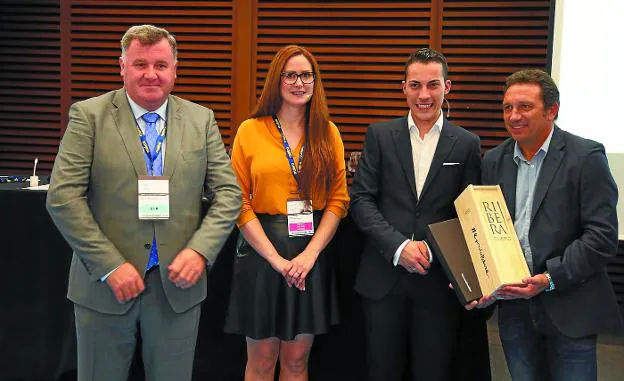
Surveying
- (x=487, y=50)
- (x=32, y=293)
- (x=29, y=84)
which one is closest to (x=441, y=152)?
(x=32, y=293)

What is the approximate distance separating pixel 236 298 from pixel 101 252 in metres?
0.68

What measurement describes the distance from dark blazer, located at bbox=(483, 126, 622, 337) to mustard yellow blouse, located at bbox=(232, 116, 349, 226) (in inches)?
30.2

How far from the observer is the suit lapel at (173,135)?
5.80 ft

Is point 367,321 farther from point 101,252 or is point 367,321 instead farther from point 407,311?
point 101,252

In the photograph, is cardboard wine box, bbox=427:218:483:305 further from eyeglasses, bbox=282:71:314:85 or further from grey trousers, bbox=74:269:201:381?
grey trousers, bbox=74:269:201:381

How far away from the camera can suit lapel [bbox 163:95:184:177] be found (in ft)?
5.80

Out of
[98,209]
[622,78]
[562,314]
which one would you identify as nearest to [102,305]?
[98,209]

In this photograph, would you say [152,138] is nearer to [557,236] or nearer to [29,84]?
[557,236]

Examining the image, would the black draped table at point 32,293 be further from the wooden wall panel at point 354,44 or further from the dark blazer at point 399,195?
the wooden wall panel at point 354,44

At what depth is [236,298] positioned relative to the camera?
2203mm

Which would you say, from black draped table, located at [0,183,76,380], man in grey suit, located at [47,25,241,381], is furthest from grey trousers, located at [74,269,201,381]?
black draped table, located at [0,183,76,380]

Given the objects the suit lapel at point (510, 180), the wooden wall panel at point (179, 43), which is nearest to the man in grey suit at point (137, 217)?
the suit lapel at point (510, 180)

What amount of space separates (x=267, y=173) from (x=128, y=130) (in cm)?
58

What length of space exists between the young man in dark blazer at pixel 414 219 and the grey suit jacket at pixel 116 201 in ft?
2.07
